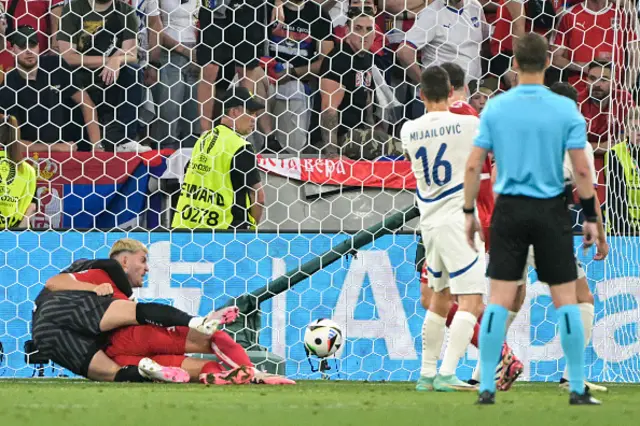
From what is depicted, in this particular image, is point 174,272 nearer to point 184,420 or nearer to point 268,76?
point 268,76

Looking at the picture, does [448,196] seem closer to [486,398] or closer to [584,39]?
[486,398]

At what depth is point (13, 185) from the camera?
1016 centimetres

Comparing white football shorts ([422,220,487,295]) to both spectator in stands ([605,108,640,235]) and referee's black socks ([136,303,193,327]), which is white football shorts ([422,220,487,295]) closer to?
referee's black socks ([136,303,193,327])

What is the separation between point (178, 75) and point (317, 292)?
2.32 metres

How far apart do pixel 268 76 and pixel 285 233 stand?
178cm

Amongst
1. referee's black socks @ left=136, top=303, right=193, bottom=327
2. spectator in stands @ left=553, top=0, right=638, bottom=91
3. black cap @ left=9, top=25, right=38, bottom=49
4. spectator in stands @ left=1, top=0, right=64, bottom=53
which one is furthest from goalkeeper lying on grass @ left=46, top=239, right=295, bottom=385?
spectator in stands @ left=553, top=0, right=638, bottom=91

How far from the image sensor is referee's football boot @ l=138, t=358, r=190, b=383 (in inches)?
325

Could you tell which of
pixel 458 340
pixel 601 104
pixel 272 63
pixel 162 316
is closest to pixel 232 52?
pixel 272 63

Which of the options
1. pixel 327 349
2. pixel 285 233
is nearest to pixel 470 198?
pixel 327 349

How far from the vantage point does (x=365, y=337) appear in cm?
993

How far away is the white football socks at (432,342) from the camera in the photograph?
7828 millimetres

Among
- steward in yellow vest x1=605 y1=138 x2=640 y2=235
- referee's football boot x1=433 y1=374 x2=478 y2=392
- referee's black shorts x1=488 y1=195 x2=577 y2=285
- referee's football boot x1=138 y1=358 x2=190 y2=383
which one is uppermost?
steward in yellow vest x1=605 y1=138 x2=640 y2=235

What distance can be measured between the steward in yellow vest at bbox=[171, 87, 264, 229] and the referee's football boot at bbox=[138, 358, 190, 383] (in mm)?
1924

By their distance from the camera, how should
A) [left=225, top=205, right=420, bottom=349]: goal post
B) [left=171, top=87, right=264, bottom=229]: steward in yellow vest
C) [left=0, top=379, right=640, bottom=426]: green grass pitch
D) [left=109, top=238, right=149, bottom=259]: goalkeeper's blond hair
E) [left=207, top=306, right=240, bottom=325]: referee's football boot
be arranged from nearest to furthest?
[left=0, top=379, right=640, bottom=426]: green grass pitch, [left=207, top=306, right=240, bottom=325]: referee's football boot, [left=109, top=238, right=149, bottom=259]: goalkeeper's blond hair, [left=225, top=205, right=420, bottom=349]: goal post, [left=171, top=87, right=264, bottom=229]: steward in yellow vest
